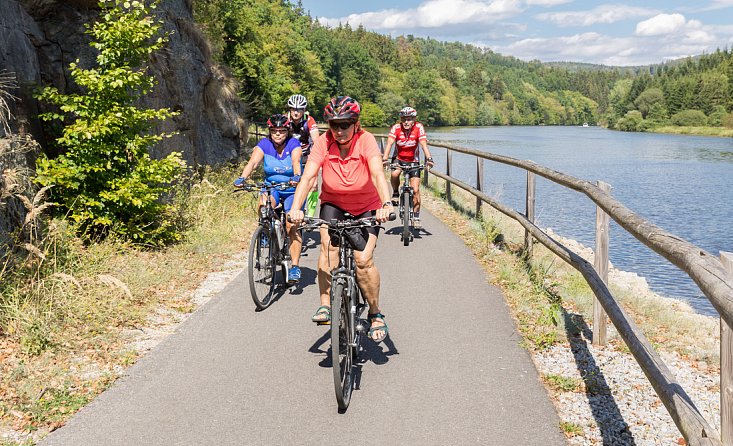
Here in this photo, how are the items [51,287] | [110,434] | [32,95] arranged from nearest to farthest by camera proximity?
1. [110,434]
2. [51,287]
3. [32,95]

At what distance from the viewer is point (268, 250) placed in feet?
23.9

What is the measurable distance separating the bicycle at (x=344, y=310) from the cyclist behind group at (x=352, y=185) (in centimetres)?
13

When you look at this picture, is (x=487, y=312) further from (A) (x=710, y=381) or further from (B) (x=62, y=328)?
(B) (x=62, y=328)

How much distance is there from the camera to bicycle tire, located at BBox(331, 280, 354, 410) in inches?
165

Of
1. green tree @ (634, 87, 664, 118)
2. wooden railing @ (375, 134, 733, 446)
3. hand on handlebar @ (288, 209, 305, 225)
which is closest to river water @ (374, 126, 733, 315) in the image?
wooden railing @ (375, 134, 733, 446)

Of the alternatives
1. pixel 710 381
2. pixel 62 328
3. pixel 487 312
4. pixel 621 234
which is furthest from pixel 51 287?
pixel 621 234

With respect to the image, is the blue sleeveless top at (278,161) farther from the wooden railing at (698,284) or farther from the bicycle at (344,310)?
the wooden railing at (698,284)

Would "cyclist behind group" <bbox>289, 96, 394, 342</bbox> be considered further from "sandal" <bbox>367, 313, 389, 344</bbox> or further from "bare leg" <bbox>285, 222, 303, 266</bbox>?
"bare leg" <bbox>285, 222, 303, 266</bbox>

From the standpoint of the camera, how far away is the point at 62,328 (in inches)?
228

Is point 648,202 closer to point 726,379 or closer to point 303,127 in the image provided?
point 303,127

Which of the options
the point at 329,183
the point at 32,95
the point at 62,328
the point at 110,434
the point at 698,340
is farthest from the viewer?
the point at 32,95

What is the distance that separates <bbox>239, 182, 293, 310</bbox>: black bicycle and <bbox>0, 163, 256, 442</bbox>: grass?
0.83 m

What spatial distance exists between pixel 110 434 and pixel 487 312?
3.88 m

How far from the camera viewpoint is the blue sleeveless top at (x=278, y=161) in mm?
7648
